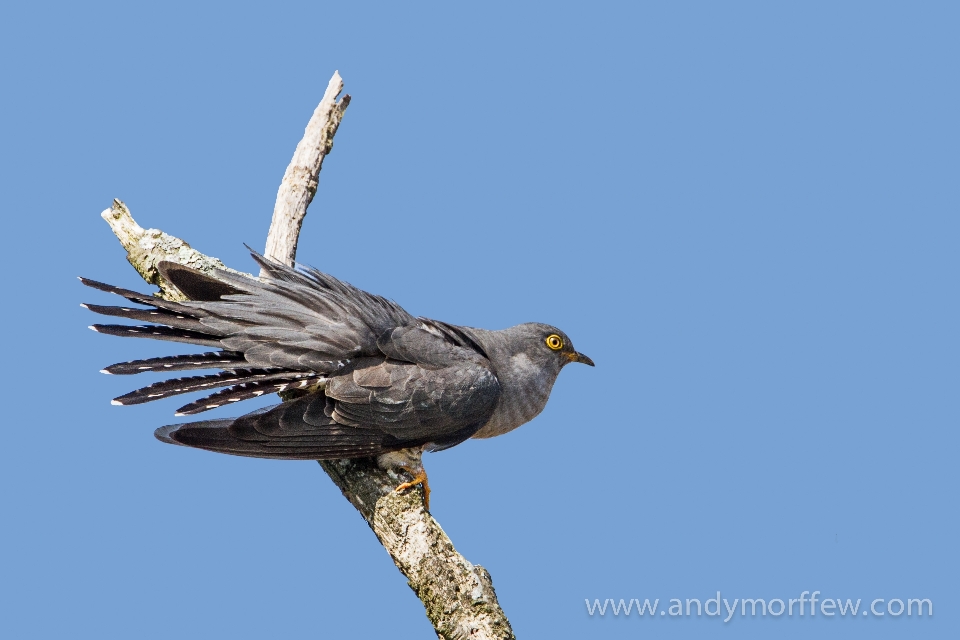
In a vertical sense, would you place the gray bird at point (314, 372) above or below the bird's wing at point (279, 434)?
above

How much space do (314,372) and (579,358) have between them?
1.86m

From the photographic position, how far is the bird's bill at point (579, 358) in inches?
234

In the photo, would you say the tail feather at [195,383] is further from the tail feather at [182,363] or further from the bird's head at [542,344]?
the bird's head at [542,344]

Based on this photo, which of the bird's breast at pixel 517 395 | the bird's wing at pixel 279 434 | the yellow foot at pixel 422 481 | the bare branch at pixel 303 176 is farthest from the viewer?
the bare branch at pixel 303 176

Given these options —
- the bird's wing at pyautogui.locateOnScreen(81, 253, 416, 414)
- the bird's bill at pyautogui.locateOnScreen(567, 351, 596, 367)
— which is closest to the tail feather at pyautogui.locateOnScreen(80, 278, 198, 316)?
the bird's wing at pyautogui.locateOnScreen(81, 253, 416, 414)

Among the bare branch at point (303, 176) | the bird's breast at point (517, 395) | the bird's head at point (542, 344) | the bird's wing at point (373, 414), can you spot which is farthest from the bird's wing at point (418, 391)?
the bare branch at point (303, 176)

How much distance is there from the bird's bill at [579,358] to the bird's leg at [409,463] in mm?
1336

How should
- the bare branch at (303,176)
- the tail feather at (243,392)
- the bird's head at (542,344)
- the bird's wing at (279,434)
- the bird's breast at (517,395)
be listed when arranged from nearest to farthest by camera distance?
the tail feather at (243,392) < the bird's wing at (279,434) < the bird's breast at (517,395) < the bird's head at (542,344) < the bare branch at (303,176)

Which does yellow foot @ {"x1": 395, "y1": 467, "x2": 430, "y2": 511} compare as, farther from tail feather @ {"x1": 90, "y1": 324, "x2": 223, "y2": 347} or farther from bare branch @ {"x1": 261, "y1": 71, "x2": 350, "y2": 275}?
bare branch @ {"x1": 261, "y1": 71, "x2": 350, "y2": 275}

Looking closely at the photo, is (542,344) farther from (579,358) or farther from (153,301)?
(153,301)

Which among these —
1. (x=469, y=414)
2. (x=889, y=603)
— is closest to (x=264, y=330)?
(x=469, y=414)

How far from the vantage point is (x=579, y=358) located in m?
5.99

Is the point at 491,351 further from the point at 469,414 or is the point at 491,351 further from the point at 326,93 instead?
the point at 326,93

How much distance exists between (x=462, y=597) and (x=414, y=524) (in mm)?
472
